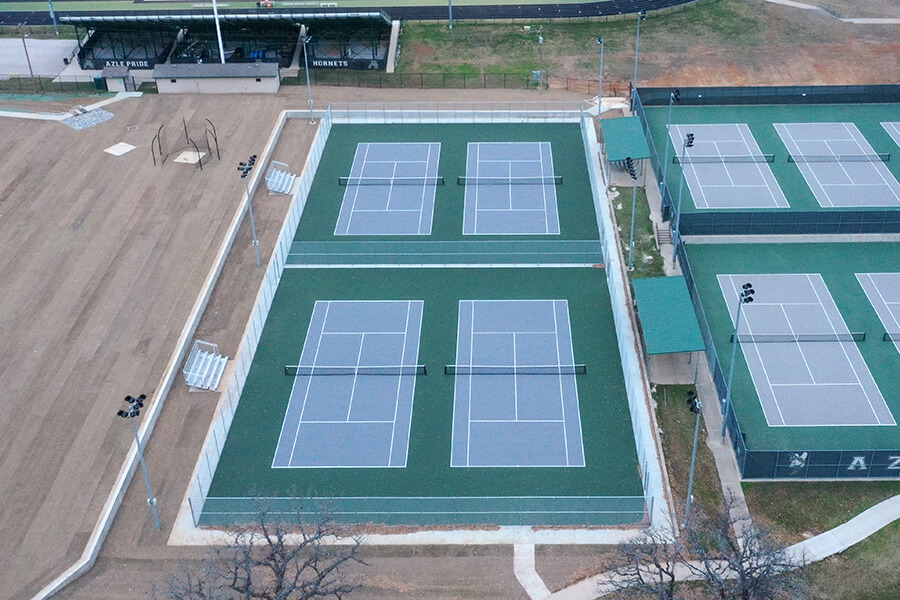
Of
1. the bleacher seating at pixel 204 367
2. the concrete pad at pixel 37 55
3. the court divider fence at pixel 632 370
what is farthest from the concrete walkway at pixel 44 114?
the court divider fence at pixel 632 370

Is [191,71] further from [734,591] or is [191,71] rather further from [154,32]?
[734,591]

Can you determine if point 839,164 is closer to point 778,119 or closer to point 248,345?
point 778,119

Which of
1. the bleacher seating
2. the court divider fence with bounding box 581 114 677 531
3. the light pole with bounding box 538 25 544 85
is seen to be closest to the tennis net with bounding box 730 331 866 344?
the court divider fence with bounding box 581 114 677 531

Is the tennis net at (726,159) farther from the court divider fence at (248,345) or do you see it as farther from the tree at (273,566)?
the tree at (273,566)

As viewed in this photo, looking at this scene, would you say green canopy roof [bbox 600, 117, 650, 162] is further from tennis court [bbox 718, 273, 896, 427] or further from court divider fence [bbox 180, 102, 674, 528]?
tennis court [bbox 718, 273, 896, 427]

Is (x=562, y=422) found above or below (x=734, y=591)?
below

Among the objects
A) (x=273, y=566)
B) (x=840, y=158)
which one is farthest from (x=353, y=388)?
(x=840, y=158)

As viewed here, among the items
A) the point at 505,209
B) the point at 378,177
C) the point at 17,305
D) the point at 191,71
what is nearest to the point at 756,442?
the point at 505,209
